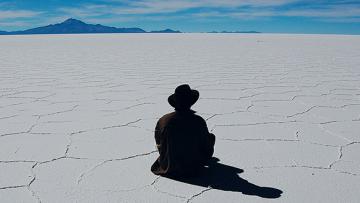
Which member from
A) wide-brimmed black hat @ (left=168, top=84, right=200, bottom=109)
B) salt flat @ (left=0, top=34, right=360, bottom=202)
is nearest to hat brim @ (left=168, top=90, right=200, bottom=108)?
wide-brimmed black hat @ (left=168, top=84, right=200, bottom=109)

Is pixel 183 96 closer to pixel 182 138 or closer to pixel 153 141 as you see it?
pixel 182 138

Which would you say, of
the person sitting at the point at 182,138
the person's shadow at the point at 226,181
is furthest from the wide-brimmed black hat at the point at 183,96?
the person's shadow at the point at 226,181

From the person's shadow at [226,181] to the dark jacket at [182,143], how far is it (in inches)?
2.2

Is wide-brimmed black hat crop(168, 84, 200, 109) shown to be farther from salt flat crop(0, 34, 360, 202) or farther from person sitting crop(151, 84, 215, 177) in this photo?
salt flat crop(0, 34, 360, 202)

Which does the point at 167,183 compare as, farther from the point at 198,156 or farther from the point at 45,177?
the point at 45,177

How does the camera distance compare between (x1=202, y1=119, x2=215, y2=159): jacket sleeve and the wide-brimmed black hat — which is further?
(x1=202, y1=119, x2=215, y2=159): jacket sleeve

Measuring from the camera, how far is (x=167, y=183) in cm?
214

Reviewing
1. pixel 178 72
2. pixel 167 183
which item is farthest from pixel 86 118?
pixel 178 72

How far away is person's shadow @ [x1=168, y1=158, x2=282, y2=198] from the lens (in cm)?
204

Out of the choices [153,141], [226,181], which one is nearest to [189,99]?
[226,181]

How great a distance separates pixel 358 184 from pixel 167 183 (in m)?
0.93

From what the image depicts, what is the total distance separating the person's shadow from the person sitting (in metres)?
0.06

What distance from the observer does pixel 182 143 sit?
2104 mm

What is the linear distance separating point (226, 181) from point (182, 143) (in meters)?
0.30
